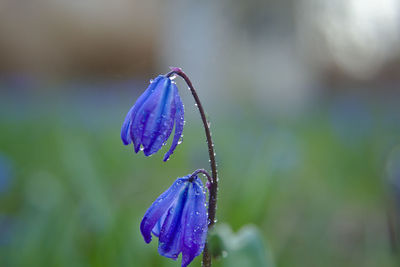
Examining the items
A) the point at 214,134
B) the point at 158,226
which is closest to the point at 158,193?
the point at 158,226

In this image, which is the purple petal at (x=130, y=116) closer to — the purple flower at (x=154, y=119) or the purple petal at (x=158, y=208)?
the purple flower at (x=154, y=119)

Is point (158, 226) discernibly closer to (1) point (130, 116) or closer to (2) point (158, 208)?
(2) point (158, 208)

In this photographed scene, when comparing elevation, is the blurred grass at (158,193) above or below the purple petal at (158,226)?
above

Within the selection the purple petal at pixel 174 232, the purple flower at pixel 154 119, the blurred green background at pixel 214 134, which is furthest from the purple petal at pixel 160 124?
the blurred green background at pixel 214 134

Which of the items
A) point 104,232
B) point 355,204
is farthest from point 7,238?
point 355,204

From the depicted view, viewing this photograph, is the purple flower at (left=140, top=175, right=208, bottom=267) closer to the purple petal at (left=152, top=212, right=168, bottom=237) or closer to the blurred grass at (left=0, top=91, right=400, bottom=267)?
the purple petal at (left=152, top=212, right=168, bottom=237)
